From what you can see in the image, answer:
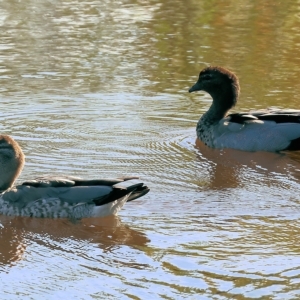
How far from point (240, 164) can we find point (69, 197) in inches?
125

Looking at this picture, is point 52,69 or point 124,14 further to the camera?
point 124,14

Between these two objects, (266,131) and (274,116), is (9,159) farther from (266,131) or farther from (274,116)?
(274,116)

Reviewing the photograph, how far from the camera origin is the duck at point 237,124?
11.6m

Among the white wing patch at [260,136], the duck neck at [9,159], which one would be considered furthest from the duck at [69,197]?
the white wing patch at [260,136]

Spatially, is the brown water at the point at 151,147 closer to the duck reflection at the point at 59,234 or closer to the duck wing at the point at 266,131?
the duck reflection at the point at 59,234

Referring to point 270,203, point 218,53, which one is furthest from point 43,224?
point 218,53

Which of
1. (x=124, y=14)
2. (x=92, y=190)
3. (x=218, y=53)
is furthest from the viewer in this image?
(x=124, y=14)

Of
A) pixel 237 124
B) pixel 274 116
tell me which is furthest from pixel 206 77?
pixel 274 116

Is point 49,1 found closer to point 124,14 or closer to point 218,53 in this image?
point 124,14

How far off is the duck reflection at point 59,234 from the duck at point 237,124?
11.5ft

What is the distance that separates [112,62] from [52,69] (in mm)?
1140

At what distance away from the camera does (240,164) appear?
11188 mm

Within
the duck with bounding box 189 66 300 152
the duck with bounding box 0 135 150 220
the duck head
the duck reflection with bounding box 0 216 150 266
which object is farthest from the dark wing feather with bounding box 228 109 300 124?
the duck reflection with bounding box 0 216 150 266

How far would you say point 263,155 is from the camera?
38.1ft
